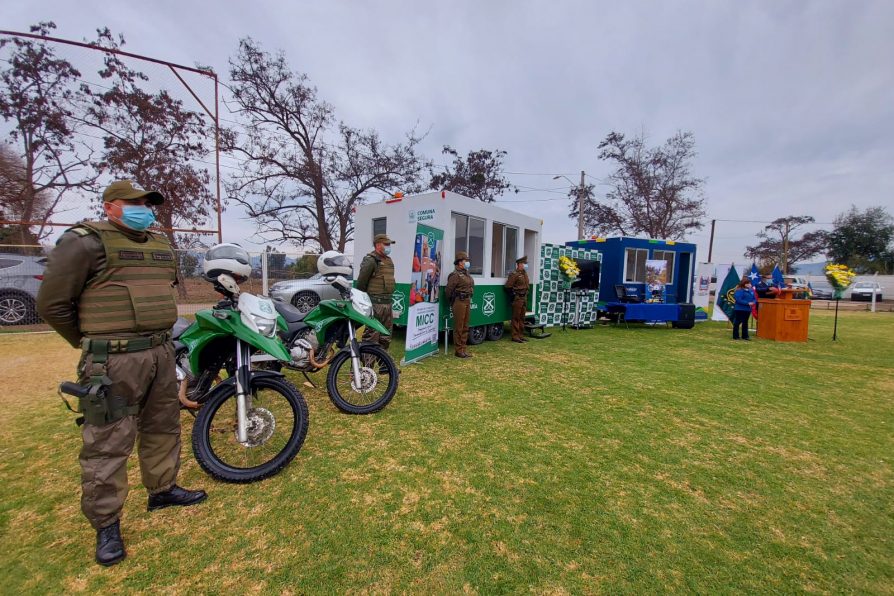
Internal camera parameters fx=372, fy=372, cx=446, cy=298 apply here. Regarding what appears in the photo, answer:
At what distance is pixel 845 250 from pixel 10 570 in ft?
176

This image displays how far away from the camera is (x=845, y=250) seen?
36219mm

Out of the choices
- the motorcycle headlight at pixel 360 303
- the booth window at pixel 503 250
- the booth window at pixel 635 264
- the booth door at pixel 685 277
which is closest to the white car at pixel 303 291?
the booth window at pixel 503 250

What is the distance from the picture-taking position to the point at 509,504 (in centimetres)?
224

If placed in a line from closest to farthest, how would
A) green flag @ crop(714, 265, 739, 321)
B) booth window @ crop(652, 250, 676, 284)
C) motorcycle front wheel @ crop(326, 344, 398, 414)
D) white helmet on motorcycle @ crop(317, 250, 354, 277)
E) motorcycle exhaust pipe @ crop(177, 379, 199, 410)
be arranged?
1. motorcycle exhaust pipe @ crop(177, 379, 199, 410)
2. motorcycle front wheel @ crop(326, 344, 398, 414)
3. white helmet on motorcycle @ crop(317, 250, 354, 277)
4. green flag @ crop(714, 265, 739, 321)
5. booth window @ crop(652, 250, 676, 284)

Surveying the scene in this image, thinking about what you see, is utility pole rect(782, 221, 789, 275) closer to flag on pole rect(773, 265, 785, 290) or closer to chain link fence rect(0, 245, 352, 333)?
flag on pole rect(773, 265, 785, 290)

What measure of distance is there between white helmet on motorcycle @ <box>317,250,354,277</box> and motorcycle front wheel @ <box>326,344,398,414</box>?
82cm

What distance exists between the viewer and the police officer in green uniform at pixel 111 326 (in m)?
1.72

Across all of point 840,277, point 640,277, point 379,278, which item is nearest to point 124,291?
point 379,278

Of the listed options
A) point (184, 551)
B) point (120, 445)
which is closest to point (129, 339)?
point (120, 445)

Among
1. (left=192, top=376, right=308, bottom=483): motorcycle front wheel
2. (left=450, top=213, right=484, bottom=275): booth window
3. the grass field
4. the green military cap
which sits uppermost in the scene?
(left=450, top=213, right=484, bottom=275): booth window

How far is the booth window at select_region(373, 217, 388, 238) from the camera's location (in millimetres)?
6401

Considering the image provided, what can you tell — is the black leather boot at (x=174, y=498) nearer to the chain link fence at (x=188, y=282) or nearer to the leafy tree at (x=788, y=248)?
the chain link fence at (x=188, y=282)

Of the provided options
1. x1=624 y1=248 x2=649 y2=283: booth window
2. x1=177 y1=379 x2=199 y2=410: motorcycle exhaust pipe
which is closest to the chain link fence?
x1=177 y1=379 x2=199 y2=410: motorcycle exhaust pipe

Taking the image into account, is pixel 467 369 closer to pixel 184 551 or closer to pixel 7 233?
pixel 184 551
